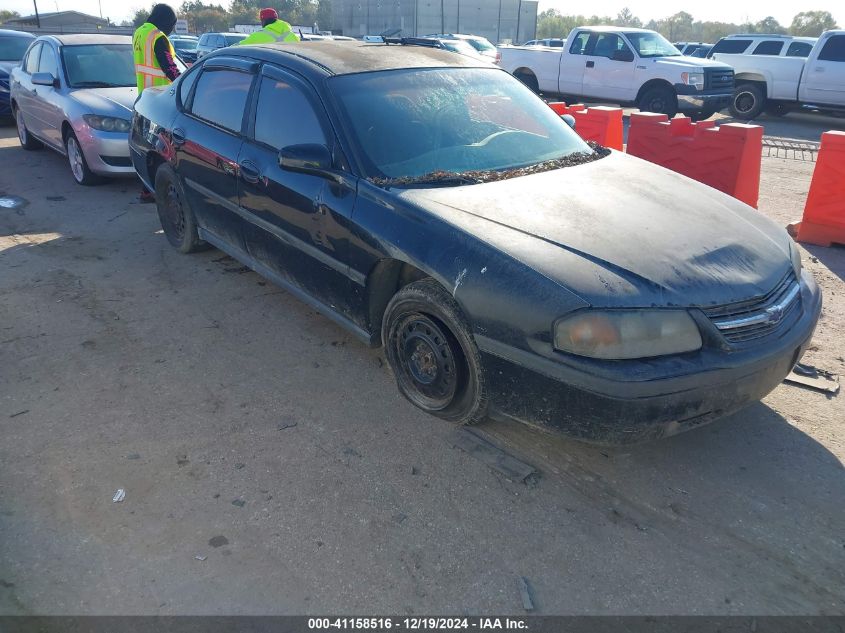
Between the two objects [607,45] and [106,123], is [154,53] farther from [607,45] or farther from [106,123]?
[607,45]

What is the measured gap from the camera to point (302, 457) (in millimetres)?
3137

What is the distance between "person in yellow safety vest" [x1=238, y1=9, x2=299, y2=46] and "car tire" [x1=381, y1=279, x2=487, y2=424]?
5382 mm

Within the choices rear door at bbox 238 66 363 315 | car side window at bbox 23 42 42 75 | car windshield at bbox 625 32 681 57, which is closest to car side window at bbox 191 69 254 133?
rear door at bbox 238 66 363 315

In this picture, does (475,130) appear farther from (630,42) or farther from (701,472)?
(630,42)

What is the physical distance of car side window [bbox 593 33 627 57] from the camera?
14.8 metres

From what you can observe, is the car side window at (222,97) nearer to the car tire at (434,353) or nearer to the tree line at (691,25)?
the car tire at (434,353)

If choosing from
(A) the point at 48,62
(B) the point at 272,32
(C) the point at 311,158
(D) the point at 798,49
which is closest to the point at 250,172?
(C) the point at 311,158

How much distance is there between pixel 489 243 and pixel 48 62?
7973 millimetres

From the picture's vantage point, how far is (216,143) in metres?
4.52

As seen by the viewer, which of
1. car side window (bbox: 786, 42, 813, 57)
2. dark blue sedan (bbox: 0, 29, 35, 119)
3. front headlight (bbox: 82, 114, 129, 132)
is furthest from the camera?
car side window (bbox: 786, 42, 813, 57)

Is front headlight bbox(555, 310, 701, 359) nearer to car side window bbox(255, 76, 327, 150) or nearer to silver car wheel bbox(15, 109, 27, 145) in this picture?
car side window bbox(255, 76, 327, 150)

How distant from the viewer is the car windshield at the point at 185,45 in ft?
73.6

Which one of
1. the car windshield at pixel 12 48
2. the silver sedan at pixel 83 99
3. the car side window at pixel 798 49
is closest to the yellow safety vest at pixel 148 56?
the silver sedan at pixel 83 99

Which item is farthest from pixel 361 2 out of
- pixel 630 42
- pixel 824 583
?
pixel 824 583
